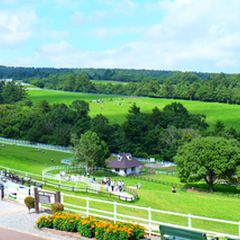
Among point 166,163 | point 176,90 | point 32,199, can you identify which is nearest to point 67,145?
point 166,163

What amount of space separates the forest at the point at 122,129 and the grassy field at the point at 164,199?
15.2 metres

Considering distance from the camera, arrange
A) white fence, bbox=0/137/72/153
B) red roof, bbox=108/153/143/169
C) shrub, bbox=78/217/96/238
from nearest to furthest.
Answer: shrub, bbox=78/217/96/238, red roof, bbox=108/153/143/169, white fence, bbox=0/137/72/153

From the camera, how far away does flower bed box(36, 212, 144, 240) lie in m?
14.8

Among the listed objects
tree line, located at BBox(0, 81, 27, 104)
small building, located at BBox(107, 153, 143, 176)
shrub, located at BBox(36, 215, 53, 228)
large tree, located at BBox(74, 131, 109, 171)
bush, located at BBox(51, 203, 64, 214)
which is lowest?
small building, located at BBox(107, 153, 143, 176)

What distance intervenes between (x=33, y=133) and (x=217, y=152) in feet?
162

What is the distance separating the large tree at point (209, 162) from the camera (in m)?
56.6

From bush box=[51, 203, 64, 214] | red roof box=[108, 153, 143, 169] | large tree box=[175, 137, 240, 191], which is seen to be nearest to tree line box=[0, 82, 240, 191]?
large tree box=[175, 137, 240, 191]

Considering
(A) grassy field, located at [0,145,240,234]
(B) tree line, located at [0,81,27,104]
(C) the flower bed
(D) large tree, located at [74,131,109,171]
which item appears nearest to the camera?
(C) the flower bed

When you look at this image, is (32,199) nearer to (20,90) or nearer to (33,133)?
(33,133)

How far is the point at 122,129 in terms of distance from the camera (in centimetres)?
9831

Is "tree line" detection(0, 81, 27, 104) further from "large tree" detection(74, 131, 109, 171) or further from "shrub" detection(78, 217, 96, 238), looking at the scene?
"shrub" detection(78, 217, 96, 238)

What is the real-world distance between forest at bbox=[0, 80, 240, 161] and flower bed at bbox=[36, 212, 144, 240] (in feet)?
228

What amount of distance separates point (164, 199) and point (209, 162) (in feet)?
57.6

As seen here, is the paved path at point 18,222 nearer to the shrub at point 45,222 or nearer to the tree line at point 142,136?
the shrub at point 45,222
